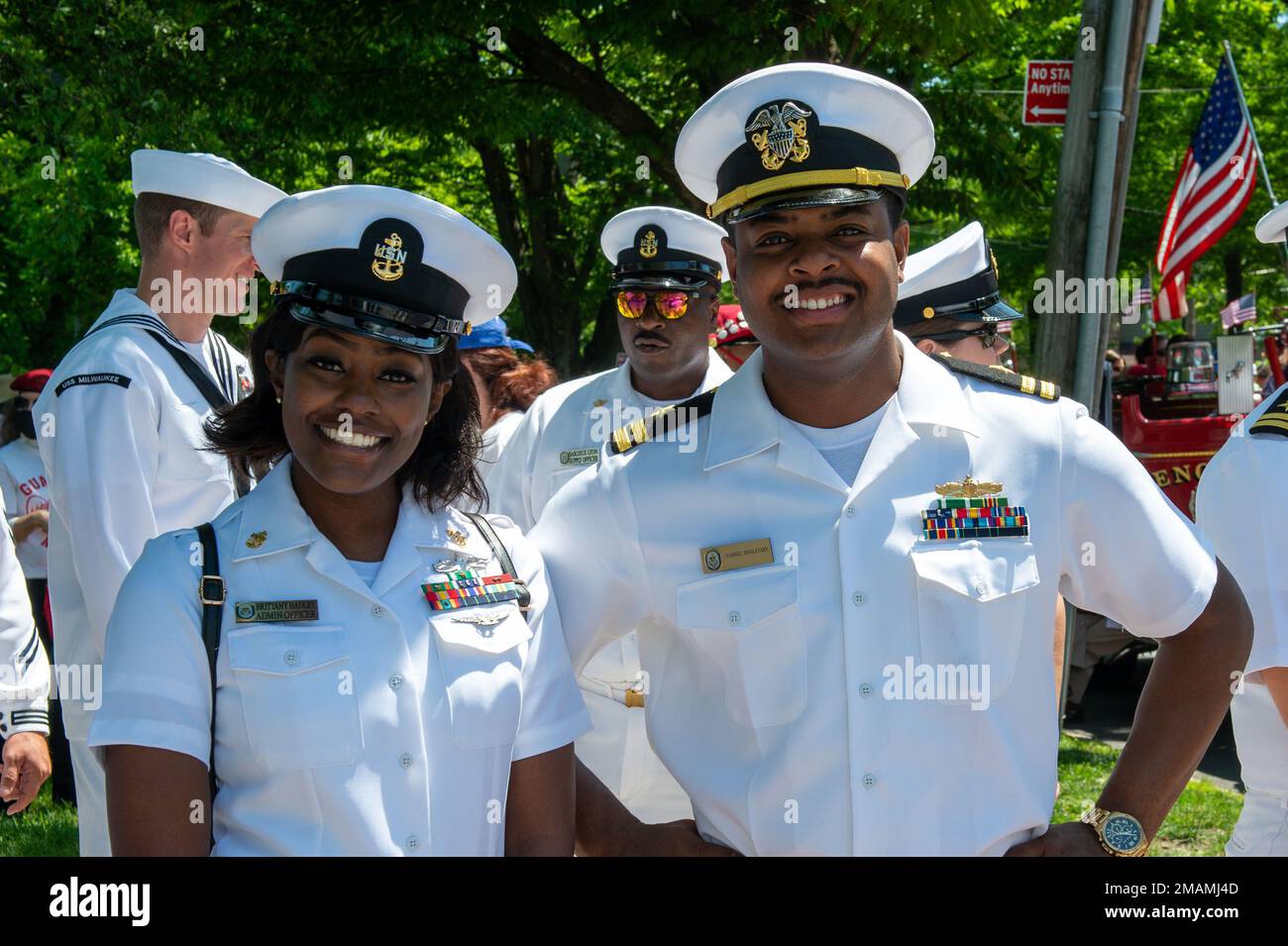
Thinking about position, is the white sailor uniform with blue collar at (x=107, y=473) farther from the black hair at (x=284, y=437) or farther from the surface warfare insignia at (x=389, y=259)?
the surface warfare insignia at (x=389, y=259)

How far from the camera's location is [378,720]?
96.9 inches

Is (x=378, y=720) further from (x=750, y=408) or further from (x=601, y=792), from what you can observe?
(x=750, y=408)

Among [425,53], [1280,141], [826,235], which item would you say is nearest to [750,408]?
[826,235]

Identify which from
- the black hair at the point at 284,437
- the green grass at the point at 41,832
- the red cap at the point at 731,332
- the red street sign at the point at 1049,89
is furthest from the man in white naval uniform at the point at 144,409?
the red street sign at the point at 1049,89

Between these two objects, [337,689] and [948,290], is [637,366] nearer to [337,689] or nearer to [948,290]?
[948,290]

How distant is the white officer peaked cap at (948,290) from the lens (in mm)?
4113

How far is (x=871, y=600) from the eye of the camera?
2.61 m

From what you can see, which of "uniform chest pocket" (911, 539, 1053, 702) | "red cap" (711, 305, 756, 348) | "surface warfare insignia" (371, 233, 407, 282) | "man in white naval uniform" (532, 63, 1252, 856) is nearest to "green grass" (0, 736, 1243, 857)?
"red cap" (711, 305, 756, 348)

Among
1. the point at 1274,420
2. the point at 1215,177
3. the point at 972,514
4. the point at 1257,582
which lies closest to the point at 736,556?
the point at 972,514

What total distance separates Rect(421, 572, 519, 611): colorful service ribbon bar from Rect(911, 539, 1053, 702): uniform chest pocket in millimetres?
740

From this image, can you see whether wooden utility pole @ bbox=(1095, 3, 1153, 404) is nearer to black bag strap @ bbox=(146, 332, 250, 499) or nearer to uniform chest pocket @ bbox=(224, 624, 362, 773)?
black bag strap @ bbox=(146, 332, 250, 499)

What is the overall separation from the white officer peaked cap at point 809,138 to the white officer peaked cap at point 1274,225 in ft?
5.13

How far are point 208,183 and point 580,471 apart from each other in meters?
1.64

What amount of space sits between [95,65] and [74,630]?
542cm
